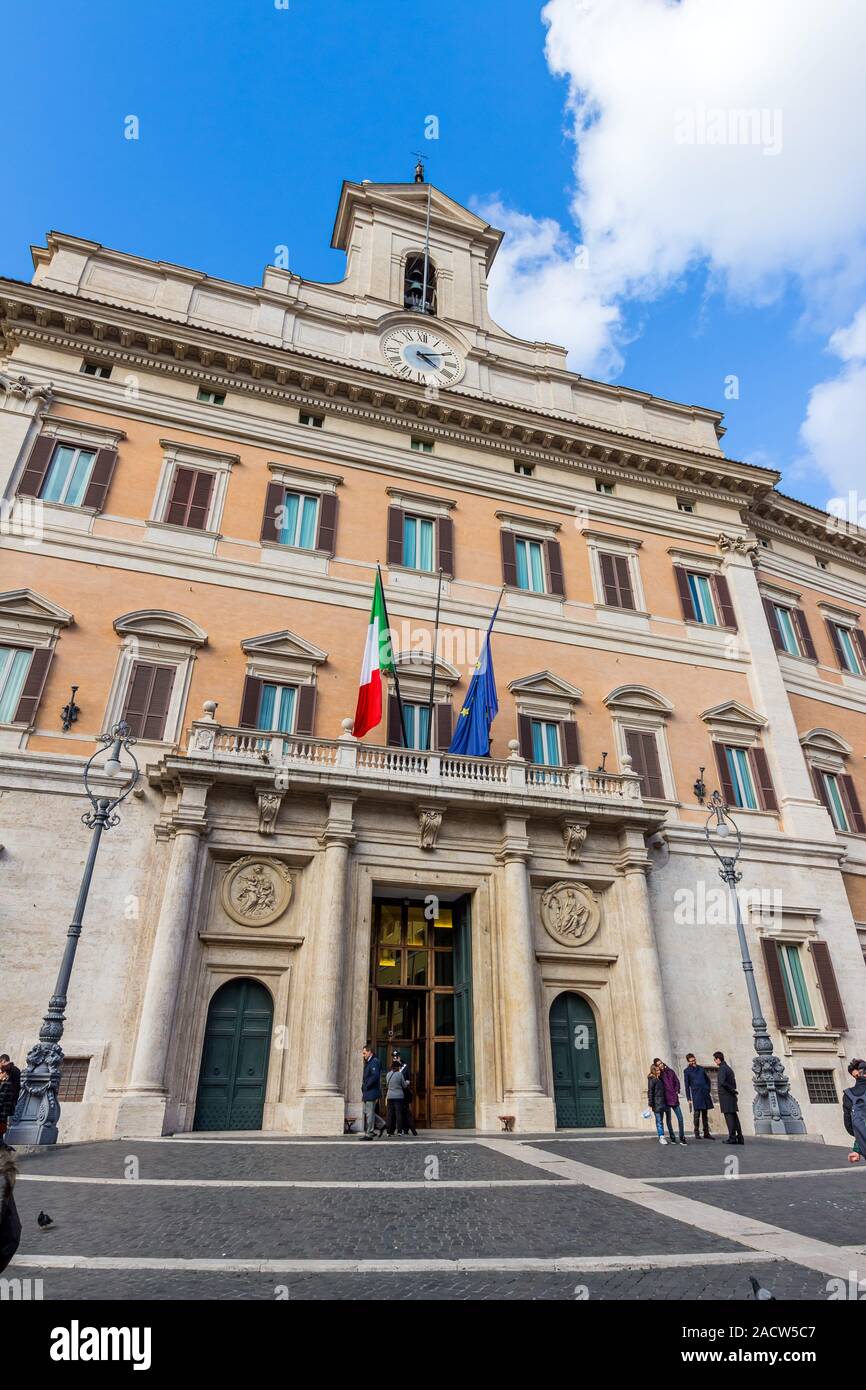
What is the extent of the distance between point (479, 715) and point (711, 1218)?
10.9m

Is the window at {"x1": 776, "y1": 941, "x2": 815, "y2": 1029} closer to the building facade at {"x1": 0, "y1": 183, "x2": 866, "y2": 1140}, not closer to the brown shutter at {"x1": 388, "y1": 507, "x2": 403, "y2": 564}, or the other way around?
the building facade at {"x1": 0, "y1": 183, "x2": 866, "y2": 1140}

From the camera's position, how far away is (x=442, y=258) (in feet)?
83.4

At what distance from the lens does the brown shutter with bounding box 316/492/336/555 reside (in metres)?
18.7

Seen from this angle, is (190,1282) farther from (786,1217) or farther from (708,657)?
(708,657)

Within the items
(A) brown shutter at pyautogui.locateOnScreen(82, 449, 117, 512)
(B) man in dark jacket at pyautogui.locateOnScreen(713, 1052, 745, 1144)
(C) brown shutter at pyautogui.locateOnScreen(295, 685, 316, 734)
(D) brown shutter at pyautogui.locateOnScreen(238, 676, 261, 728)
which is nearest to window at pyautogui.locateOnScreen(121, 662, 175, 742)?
(D) brown shutter at pyautogui.locateOnScreen(238, 676, 261, 728)

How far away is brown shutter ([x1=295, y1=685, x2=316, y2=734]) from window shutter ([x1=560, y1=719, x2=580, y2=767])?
566 cm

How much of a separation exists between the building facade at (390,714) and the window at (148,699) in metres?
0.07

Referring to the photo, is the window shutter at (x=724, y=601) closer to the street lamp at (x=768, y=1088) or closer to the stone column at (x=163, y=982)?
the street lamp at (x=768, y=1088)

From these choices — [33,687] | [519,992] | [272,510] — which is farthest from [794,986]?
[33,687]

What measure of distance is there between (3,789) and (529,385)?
17.9 metres

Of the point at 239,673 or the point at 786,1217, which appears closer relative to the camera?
the point at 786,1217

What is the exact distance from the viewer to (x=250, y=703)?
16.1m

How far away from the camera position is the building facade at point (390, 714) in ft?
44.7
